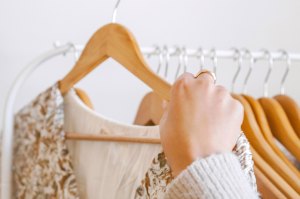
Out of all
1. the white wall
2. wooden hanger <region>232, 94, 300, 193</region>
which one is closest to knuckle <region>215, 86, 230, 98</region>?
wooden hanger <region>232, 94, 300, 193</region>

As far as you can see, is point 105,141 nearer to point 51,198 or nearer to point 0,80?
point 51,198

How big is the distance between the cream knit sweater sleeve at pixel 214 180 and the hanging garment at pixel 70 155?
29 cm

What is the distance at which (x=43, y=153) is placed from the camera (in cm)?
113

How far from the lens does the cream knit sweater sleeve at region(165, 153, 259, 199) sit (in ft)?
1.97

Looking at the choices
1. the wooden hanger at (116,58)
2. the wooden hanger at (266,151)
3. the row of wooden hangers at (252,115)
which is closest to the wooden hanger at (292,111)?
the row of wooden hangers at (252,115)

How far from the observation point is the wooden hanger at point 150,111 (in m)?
1.16

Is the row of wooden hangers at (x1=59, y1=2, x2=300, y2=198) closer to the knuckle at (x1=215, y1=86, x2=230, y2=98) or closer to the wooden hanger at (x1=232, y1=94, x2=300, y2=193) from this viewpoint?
the wooden hanger at (x1=232, y1=94, x2=300, y2=193)

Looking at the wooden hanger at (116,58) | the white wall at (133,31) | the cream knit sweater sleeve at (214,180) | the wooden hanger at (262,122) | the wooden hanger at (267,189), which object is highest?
the white wall at (133,31)

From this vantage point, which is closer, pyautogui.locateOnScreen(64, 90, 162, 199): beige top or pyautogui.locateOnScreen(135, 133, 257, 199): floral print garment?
pyautogui.locateOnScreen(135, 133, 257, 199): floral print garment

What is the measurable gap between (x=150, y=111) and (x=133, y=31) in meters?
0.55

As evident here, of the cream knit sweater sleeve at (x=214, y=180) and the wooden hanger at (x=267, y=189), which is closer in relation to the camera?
the cream knit sweater sleeve at (x=214, y=180)

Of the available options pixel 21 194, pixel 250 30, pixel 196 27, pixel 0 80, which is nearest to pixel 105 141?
pixel 21 194

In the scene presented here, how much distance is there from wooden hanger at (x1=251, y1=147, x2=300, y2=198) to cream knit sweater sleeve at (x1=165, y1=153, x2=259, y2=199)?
0.99 feet

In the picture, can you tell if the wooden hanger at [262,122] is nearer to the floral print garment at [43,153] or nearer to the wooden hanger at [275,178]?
the wooden hanger at [275,178]
